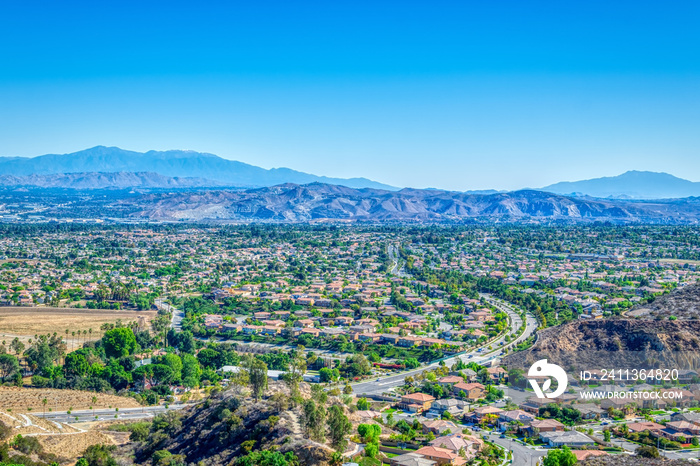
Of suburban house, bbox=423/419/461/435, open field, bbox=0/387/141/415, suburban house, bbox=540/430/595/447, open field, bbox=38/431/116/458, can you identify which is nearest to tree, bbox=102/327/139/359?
open field, bbox=0/387/141/415

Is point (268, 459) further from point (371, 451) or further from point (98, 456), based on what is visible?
point (98, 456)

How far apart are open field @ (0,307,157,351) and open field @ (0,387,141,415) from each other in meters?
11.1

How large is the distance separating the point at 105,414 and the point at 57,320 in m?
26.4

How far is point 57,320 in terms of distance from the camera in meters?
60.1

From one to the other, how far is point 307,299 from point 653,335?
3656 cm

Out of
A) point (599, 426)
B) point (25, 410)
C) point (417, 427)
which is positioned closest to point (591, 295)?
point (599, 426)

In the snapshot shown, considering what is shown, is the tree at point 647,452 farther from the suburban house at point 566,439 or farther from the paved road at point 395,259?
the paved road at point 395,259

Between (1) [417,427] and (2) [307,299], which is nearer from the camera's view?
(1) [417,427]

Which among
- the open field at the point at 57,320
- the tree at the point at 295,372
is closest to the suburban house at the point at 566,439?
the tree at the point at 295,372

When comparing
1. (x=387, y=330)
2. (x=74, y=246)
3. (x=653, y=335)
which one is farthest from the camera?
(x=74, y=246)

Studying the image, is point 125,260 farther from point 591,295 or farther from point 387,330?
point 591,295

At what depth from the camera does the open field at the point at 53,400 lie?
3684 cm

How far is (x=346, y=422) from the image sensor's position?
2880 cm

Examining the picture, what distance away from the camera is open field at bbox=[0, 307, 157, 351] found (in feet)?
179
